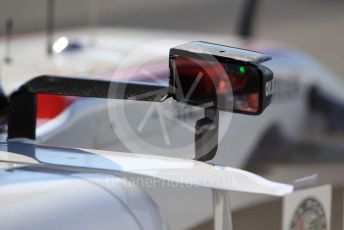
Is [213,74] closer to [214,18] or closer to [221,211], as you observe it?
[221,211]

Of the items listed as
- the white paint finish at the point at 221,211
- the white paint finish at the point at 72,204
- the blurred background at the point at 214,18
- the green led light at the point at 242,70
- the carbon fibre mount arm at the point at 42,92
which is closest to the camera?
the white paint finish at the point at 72,204


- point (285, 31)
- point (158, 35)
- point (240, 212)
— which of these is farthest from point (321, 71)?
point (285, 31)

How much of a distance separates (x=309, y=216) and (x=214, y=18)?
36.3 feet

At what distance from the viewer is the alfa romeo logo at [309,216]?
193 cm

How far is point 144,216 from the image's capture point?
164cm

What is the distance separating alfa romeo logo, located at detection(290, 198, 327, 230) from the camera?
1.93 meters

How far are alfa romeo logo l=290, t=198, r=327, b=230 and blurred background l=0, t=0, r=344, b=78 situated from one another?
23.6 feet

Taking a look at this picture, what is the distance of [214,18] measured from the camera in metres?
12.9

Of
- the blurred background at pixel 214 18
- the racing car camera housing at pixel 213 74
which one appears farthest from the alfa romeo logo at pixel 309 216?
the blurred background at pixel 214 18

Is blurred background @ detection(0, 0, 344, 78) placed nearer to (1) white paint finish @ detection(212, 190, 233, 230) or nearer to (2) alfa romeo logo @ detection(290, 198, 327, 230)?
(2) alfa romeo logo @ detection(290, 198, 327, 230)

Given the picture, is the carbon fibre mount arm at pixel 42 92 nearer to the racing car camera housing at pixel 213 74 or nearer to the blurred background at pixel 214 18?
the racing car camera housing at pixel 213 74

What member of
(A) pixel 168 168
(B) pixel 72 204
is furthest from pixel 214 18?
(B) pixel 72 204

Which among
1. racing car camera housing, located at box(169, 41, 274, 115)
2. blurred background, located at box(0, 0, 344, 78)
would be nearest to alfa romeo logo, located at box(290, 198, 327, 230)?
racing car camera housing, located at box(169, 41, 274, 115)

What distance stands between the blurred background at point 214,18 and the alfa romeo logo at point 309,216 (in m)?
7.18
